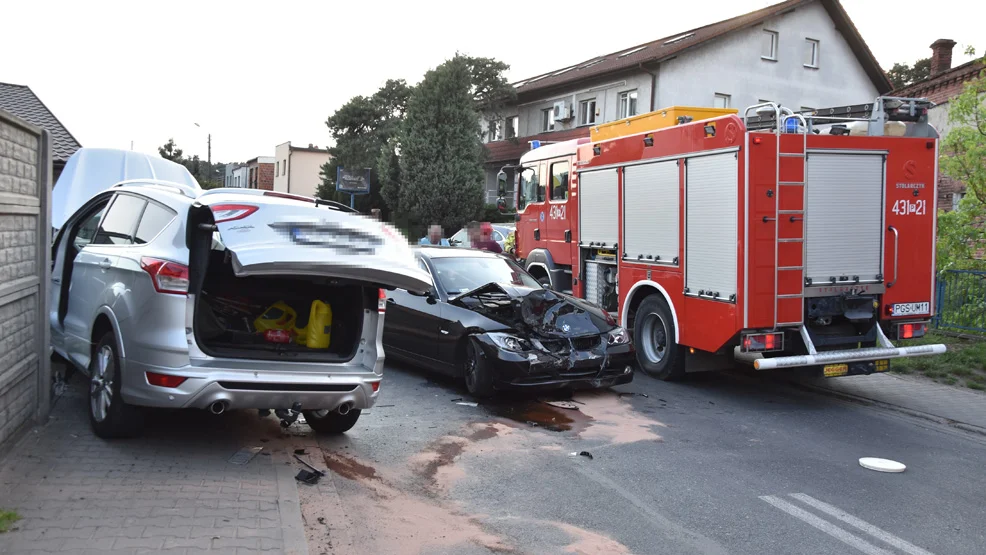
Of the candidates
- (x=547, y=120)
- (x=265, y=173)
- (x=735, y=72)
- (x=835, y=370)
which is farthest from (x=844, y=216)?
(x=265, y=173)

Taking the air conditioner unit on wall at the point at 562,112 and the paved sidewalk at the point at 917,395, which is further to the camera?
the air conditioner unit on wall at the point at 562,112

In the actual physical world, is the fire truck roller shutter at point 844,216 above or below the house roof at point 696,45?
below

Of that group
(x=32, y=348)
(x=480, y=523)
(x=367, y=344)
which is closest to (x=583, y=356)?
(x=367, y=344)

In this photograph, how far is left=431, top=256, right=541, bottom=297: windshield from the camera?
9.55 metres

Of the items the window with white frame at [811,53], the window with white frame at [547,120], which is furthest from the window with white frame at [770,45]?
the window with white frame at [547,120]

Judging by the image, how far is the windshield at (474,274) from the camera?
9555 mm

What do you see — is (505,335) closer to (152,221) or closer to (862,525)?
(152,221)

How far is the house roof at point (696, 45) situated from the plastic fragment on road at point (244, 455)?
27.5 metres

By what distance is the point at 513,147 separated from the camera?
40719 mm

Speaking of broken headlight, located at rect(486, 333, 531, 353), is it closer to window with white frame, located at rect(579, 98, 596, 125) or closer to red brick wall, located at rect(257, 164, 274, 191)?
window with white frame, located at rect(579, 98, 596, 125)

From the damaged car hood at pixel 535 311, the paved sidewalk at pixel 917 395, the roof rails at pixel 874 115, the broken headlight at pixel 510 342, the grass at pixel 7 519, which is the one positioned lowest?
the paved sidewalk at pixel 917 395

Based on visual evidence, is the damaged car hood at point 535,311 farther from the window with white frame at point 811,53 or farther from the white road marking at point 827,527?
the window with white frame at point 811,53

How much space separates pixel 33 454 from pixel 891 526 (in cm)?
564

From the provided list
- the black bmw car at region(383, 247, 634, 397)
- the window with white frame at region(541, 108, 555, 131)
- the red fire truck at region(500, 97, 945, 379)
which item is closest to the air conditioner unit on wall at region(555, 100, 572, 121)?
the window with white frame at region(541, 108, 555, 131)
